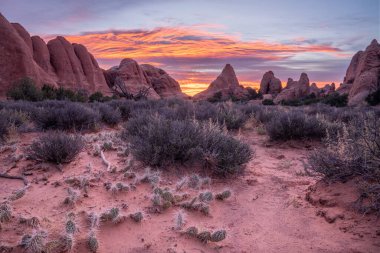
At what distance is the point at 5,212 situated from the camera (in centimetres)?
360

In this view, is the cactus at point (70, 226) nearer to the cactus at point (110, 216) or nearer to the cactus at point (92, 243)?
the cactus at point (92, 243)

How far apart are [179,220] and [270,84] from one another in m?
80.7

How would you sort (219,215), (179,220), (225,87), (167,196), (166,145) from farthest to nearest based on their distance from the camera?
Answer: (225,87) < (166,145) < (167,196) < (219,215) < (179,220)

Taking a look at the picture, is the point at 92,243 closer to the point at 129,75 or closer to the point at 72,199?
the point at 72,199

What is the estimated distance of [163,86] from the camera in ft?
218

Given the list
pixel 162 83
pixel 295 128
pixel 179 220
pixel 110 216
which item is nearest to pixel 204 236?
pixel 179 220

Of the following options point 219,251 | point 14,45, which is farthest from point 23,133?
point 14,45

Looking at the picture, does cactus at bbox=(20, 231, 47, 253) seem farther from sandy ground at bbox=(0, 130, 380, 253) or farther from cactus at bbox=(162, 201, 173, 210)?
cactus at bbox=(162, 201, 173, 210)

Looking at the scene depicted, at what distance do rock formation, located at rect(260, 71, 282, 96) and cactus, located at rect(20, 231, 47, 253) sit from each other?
7840 centimetres

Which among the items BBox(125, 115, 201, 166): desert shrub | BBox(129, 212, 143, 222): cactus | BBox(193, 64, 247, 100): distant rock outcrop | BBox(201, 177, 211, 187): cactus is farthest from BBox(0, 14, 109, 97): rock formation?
BBox(129, 212, 143, 222): cactus

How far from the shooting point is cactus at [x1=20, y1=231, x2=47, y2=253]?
3.03 meters

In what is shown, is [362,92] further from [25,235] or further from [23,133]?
[25,235]

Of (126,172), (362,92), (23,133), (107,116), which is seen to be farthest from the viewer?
(362,92)

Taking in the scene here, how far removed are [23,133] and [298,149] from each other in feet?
23.2
